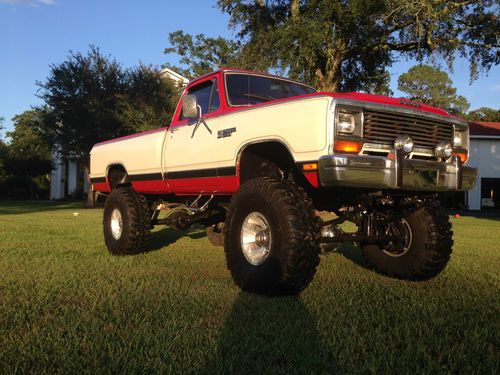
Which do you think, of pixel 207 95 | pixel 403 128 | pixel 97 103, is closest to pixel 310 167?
pixel 403 128

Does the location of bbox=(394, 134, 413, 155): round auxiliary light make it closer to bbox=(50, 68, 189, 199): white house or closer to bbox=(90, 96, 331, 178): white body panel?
bbox=(90, 96, 331, 178): white body panel

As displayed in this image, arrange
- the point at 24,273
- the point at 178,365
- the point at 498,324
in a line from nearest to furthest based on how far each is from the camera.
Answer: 1. the point at 178,365
2. the point at 498,324
3. the point at 24,273

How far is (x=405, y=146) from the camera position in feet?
13.4

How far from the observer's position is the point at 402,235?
5051 mm

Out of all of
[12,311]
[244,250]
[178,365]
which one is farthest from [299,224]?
[12,311]

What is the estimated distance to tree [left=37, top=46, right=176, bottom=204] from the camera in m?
24.5

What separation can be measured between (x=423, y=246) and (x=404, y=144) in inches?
51.9

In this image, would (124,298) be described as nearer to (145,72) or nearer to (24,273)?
(24,273)

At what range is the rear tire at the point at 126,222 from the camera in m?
6.41

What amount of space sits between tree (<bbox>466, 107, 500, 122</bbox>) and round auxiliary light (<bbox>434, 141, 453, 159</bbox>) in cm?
5553

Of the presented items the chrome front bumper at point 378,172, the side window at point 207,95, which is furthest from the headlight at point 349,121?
the side window at point 207,95

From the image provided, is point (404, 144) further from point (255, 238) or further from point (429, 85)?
point (429, 85)

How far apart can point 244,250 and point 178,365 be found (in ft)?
6.43

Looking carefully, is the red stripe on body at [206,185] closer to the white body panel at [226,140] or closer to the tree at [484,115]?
the white body panel at [226,140]
